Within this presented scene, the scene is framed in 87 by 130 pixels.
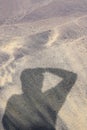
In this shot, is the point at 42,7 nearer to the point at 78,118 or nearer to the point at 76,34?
the point at 76,34

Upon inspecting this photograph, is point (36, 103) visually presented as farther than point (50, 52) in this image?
No

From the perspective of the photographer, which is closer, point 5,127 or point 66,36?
point 5,127

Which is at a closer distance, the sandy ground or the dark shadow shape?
the dark shadow shape

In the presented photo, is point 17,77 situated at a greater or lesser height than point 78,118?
greater

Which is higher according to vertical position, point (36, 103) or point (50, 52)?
point (50, 52)

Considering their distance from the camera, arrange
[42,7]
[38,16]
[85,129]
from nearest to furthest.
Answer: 1. [85,129]
2. [38,16]
3. [42,7]

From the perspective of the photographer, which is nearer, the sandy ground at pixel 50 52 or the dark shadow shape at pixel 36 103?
the dark shadow shape at pixel 36 103

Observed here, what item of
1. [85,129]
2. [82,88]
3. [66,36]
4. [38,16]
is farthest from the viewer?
[38,16]

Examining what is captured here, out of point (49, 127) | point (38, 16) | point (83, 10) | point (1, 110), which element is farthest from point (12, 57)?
point (83, 10)
